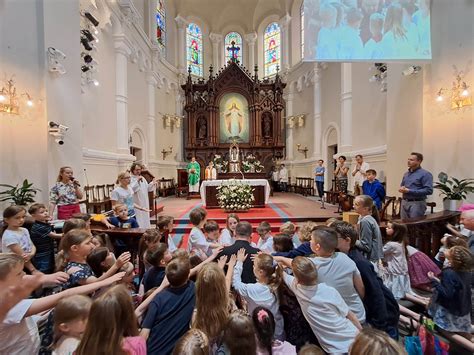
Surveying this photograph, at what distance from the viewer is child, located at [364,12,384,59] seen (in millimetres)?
5371

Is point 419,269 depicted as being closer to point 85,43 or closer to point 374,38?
point 374,38

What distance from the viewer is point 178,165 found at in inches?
623

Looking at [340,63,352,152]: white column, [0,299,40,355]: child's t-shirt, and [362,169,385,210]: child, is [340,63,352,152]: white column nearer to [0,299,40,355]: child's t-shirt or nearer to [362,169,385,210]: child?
[362,169,385,210]: child

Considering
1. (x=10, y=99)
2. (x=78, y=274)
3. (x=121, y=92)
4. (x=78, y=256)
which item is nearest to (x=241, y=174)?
(x=121, y=92)

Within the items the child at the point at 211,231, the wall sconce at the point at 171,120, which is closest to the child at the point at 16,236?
the child at the point at 211,231

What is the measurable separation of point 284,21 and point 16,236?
16.6 metres

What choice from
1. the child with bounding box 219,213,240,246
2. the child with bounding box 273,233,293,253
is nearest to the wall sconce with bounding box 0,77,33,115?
the child with bounding box 219,213,240,246

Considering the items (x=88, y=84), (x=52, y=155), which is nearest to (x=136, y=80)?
(x=88, y=84)

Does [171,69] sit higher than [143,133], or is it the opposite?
[171,69]

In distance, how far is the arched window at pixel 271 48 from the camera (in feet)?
55.4

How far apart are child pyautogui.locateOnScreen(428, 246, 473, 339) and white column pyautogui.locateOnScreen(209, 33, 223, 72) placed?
17581 mm

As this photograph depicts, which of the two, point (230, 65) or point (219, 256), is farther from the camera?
point (230, 65)

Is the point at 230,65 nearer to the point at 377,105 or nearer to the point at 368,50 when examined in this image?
the point at 377,105

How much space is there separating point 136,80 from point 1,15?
21.8 feet
